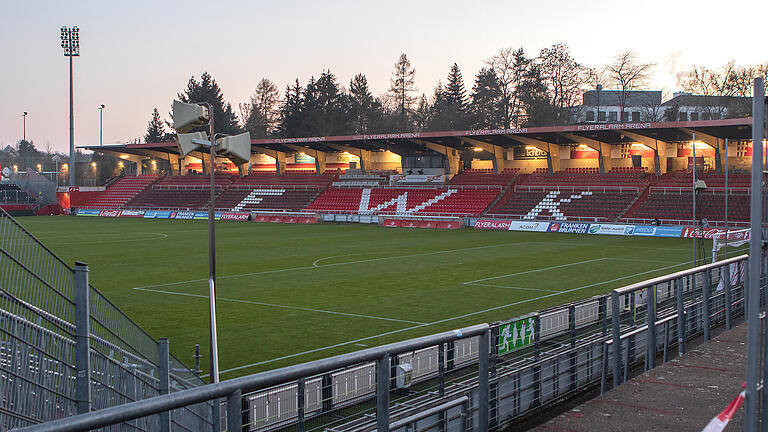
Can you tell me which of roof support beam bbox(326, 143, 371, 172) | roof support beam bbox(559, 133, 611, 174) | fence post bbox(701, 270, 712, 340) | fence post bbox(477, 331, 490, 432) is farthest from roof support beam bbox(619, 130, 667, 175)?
fence post bbox(477, 331, 490, 432)

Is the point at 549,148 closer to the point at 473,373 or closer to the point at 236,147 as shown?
the point at 473,373

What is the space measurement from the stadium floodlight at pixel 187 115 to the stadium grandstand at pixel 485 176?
40604mm

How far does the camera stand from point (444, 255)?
33.7 meters

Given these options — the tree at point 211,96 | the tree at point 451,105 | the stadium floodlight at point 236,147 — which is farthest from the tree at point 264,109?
the stadium floodlight at point 236,147

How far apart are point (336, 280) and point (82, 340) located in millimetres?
20261

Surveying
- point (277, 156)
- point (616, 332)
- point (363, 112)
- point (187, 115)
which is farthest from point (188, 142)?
point (363, 112)

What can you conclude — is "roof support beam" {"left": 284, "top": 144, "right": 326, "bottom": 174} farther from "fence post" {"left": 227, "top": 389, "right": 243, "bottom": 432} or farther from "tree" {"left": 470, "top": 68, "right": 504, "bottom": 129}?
"fence post" {"left": 227, "top": 389, "right": 243, "bottom": 432}

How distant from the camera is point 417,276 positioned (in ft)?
86.7

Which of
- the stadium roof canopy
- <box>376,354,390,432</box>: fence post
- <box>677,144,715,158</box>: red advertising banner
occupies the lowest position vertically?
<box>376,354,390,432</box>: fence post

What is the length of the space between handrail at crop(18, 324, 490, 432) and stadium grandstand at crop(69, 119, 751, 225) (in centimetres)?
4474

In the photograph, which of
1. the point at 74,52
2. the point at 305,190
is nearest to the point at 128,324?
the point at 305,190

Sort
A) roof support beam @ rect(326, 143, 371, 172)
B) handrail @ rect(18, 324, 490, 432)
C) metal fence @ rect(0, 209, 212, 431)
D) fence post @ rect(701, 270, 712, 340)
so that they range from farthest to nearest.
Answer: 1. roof support beam @ rect(326, 143, 371, 172)
2. fence post @ rect(701, 270, 712, 340)
3. metal fence @ rect(0, 209, 212, 431)
4. handrail @ rect(18, 324, 490, 432)

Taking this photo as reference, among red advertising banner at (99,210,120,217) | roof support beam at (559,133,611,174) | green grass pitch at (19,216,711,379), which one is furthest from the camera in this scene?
red advertising banner at (99,210,120,217)

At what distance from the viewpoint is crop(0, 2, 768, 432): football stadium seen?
5406 millimetres
